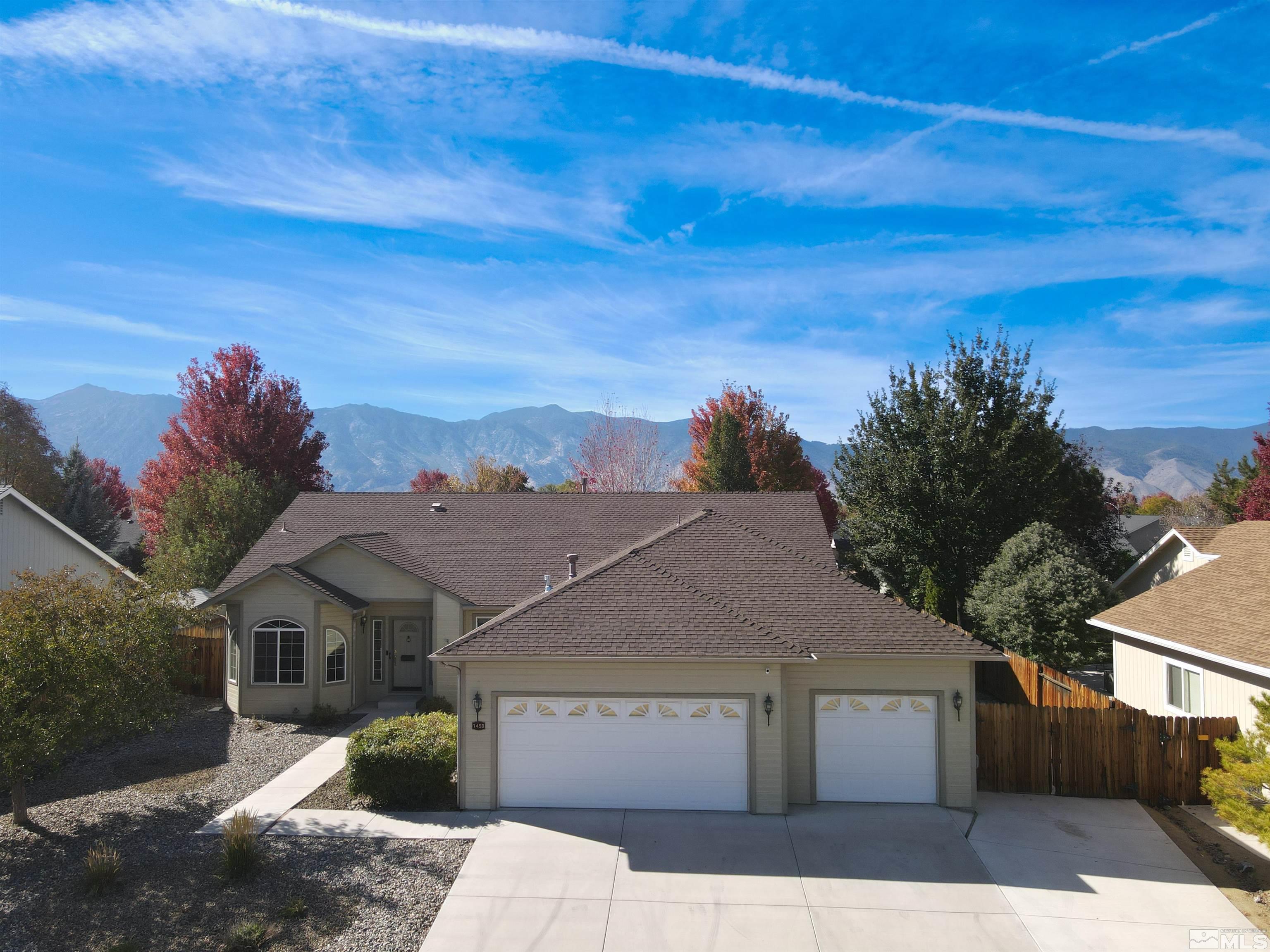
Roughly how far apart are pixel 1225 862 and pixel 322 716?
17.4m

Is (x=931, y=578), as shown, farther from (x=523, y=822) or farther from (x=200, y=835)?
(x=200, y=835)

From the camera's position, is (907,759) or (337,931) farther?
(907,759)

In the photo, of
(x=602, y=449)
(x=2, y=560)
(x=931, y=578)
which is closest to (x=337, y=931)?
(x=2, y=560)

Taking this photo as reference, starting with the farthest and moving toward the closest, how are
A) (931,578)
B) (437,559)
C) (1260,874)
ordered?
(931,578)
(437,559)
(1260,874)

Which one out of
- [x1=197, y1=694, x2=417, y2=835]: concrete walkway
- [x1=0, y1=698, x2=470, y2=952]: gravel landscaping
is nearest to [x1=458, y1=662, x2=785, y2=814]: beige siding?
[x1=0, y1=698, x2=470, y2=952]: gravel landscaping

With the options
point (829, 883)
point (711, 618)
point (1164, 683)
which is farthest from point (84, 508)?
point (1164, 683)

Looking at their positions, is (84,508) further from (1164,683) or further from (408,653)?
(1164,683)

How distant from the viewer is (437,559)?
21.1m

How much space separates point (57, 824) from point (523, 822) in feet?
23.9

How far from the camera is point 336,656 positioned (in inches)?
735

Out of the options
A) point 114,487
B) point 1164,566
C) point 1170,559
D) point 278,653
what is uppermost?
point 114,487

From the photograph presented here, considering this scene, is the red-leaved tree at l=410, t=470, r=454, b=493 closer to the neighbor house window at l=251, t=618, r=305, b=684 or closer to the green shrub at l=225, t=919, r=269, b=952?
the neighbor house window at l=251, t=618, r=305, b=684

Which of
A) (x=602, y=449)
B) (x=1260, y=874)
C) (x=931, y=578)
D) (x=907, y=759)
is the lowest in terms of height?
(x=1260, y=874)

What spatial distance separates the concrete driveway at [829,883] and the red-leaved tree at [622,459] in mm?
40783
